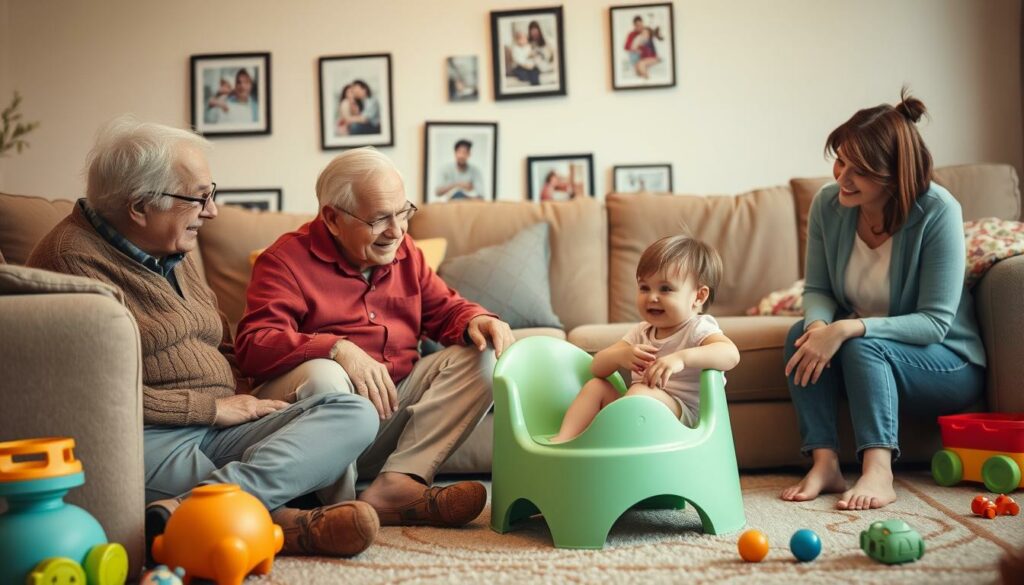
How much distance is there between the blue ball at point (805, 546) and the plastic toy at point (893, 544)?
89 mm

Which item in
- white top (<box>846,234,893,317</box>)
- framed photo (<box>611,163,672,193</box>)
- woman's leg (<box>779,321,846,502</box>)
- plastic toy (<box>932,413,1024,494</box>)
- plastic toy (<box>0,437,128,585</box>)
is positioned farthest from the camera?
framed photo (<box>611,163,672,193</box>)

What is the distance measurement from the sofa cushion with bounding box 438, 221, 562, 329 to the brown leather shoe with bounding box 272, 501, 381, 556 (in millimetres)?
1236

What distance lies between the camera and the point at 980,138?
3.70 metres

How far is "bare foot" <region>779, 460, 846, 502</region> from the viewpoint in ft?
7.12

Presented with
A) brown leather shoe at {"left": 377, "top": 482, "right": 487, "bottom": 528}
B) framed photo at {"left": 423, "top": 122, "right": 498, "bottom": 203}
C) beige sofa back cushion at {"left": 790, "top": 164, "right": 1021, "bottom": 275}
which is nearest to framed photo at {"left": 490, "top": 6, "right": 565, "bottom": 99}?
framed photo at {"left": 423, "top": 122, "right": 498, "bottom": 203}

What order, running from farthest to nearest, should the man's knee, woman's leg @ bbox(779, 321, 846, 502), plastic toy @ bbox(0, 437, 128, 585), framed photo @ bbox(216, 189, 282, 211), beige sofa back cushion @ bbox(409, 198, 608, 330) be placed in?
framed photo @ bbox(216, 189, 282, 211), beige sofa back cushion @ bbox(409, 198, 608, 330), woman's leg @ bbox(779, 321, 846, 502), the man's knee, plastic toy @ bbox(0, 437, 128, 585)

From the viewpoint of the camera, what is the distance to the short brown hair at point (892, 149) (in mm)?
2270

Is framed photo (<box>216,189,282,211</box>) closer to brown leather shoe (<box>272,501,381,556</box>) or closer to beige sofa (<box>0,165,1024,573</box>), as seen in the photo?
beige sofa (<box>0,165,1024,573</box>)

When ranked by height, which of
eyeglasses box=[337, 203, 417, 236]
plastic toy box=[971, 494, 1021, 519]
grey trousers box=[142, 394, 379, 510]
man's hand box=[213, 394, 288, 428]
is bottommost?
plastic toy box=[971, 494, 1021, 519]

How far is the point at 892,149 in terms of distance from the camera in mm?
2279

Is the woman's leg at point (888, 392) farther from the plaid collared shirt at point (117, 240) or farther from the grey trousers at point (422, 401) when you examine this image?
the plaid collared shirt at point (117, 240)

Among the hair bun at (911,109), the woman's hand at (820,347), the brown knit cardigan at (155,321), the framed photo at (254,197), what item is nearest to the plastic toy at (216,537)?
the brown knit cardigan at (155,321)

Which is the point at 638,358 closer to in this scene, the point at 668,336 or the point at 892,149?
the point at 668,336

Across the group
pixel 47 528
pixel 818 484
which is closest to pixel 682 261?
pixel 818 484
